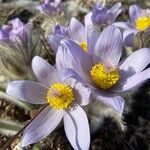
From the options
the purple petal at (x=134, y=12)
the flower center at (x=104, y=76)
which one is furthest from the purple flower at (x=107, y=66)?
the purple petal at (x=134, y=12)

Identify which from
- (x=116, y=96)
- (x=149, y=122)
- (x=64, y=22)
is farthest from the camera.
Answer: (x=64, y=22)

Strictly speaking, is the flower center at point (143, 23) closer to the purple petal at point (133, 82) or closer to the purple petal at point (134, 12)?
the purple petal at point (134, 12)


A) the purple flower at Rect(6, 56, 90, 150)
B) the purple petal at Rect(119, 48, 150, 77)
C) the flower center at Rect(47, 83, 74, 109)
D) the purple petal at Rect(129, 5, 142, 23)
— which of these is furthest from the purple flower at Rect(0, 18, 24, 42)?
the purple petal at Rect(129, 5, 142, 23)

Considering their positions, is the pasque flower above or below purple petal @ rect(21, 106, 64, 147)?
above

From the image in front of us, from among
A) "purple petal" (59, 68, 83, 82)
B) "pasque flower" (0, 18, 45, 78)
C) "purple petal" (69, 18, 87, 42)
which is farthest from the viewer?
"purple petal" (69, 18, 87, 42)

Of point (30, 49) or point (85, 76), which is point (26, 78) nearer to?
point (30, 49)

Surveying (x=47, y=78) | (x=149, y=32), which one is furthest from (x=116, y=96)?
(x=149, y=32)

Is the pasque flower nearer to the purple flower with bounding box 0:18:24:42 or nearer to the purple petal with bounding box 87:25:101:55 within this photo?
the purple flower with bounding box 0:18:24:42
